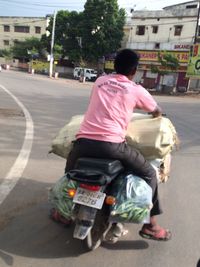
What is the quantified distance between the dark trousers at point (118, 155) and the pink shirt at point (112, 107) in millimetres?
60

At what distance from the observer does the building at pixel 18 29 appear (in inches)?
3031

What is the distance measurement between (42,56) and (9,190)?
6212 cm

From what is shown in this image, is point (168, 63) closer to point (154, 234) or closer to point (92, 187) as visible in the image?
point (154, 234)

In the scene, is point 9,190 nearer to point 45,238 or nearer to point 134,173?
point 45,238

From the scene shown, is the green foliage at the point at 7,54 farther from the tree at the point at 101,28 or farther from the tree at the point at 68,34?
the tree at the point at 101,28

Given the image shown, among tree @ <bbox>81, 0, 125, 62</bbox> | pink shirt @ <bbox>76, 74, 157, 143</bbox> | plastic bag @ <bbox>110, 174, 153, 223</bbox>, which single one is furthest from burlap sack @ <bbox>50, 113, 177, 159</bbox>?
tree @ <bbox>81, 0, 125, 62</bbox>

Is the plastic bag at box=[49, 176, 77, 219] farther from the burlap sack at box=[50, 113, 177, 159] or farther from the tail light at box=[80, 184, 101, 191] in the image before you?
the burlap sack at box=[50, 113, 177, 159]

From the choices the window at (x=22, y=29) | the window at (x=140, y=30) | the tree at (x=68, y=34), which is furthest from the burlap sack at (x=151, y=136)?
the window at (x=22, y=29)

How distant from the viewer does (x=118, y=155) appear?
355 centimetres

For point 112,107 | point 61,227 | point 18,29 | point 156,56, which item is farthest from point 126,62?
point 18,29

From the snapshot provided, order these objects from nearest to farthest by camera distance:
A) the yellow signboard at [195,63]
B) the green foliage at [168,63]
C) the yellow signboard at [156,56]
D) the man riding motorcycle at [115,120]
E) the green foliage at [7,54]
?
the man riding motorcycle at [115,120]
the yellow signboard at [195,63]
the green foliage at [168,63]
the yellow signboard at [156,56]
the green foliage at [7,54]

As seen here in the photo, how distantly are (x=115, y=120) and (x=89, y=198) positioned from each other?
754mm

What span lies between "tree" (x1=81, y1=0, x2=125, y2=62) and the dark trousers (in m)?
49.9

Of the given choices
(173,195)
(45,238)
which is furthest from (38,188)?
(173,195)
